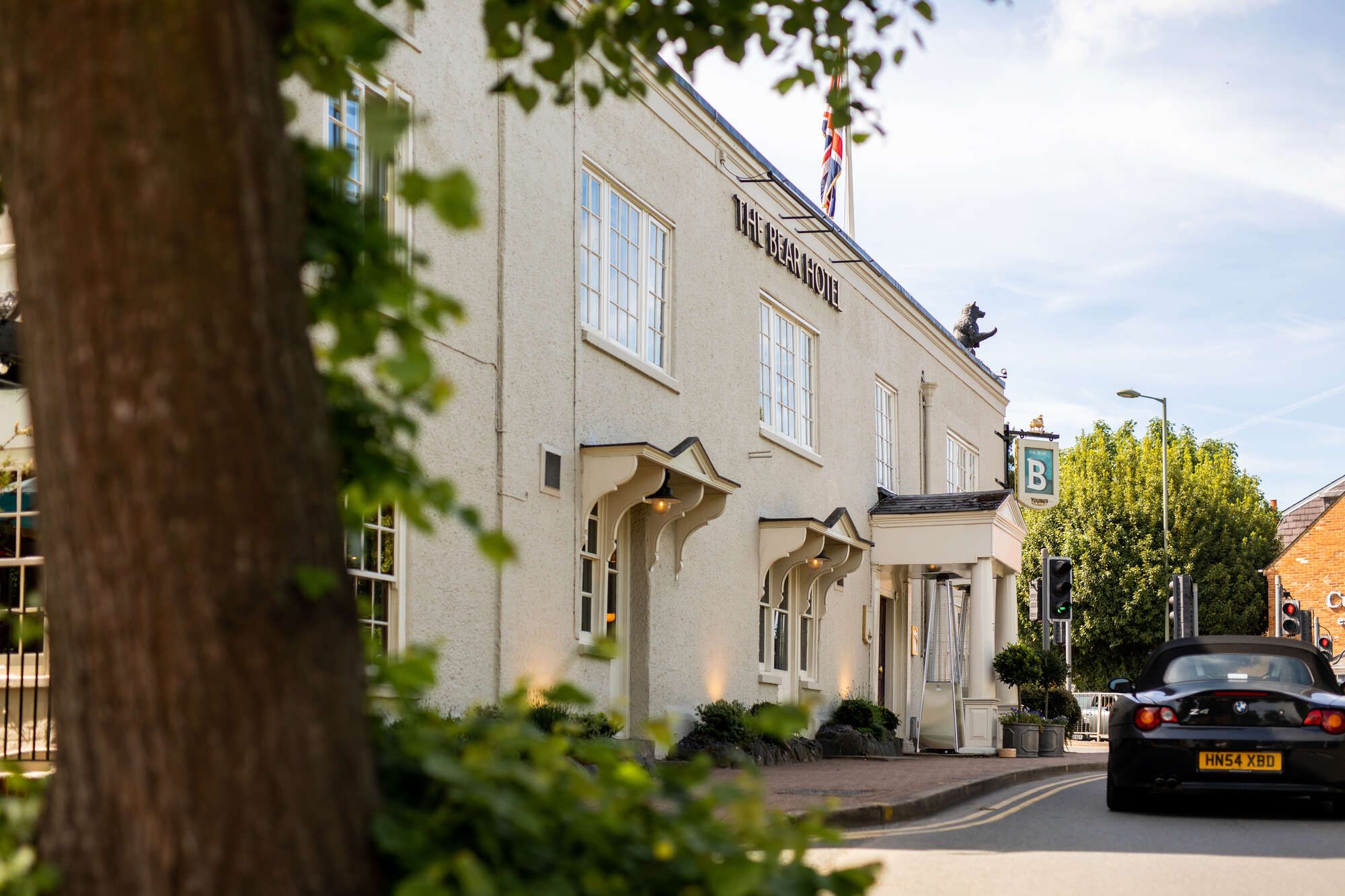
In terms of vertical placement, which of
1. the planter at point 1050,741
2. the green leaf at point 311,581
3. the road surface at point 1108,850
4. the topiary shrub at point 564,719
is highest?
the green leaf at point 311,581

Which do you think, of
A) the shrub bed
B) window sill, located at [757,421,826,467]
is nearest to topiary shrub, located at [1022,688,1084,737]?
window sill, located at [757,421,826,467]

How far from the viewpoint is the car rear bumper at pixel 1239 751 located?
35.6 feet

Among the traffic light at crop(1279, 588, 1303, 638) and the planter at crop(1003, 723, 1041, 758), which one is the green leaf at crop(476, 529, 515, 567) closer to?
the planter at crop(1003, 723, 1041, 758)

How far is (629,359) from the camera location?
15.1 m

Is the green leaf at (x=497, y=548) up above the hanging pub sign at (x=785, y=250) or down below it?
below

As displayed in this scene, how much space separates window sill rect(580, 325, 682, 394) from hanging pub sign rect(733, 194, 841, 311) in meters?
3.19

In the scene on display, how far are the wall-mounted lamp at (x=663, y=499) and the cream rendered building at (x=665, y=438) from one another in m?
0.03

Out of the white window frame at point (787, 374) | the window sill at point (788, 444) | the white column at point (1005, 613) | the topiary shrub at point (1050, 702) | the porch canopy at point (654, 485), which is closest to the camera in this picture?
the porch canopy at point (654, 485)

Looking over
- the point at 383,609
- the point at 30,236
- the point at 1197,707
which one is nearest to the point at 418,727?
the point at 30,236

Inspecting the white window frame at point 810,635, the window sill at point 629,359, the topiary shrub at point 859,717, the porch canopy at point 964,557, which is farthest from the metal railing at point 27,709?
the porch canopy at point 964,557

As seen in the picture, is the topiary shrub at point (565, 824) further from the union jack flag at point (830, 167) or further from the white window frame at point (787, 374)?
the union jack flag at point (830, 167)

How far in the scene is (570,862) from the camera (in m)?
2.77

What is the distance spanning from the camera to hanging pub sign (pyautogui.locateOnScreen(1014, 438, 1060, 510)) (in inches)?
1221

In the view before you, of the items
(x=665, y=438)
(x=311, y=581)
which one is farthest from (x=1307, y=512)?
(x=311, y=581)
